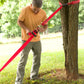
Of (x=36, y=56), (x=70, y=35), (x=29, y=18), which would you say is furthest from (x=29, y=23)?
(x=70, y=35)

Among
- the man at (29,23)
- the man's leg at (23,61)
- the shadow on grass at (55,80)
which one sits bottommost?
A: the shadow on grass at (55,80)

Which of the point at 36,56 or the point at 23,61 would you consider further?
the point at 36,56

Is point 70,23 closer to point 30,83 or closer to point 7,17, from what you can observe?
point 30,83

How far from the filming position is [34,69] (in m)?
3.33

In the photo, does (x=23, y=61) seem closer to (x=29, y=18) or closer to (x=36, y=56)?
(x=36, y=56)

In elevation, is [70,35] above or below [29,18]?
below

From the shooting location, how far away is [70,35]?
3.03 m

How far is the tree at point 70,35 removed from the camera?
2959 mm

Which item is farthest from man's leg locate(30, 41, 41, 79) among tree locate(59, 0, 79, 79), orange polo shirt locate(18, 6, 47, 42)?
tree locate(59, 0, 79, 79)

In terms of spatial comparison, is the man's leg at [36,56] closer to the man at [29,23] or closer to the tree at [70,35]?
the man at [29,23]

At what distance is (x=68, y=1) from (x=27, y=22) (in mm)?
897

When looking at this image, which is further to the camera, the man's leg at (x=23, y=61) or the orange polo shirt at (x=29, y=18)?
the man's leg at (x=23, y=61)

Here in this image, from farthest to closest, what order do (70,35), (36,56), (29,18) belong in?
1. (36,56)
2. (70,35)
3. (29,18)

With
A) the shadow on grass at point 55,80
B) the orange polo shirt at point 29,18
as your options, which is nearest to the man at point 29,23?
the orange polo shirt at point 29,18
